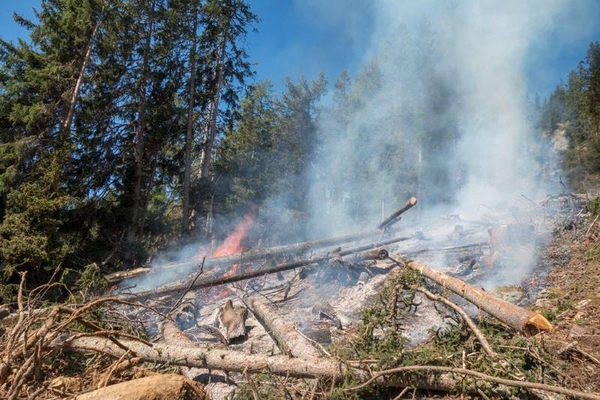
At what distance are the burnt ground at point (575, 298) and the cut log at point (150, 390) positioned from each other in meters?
3.03

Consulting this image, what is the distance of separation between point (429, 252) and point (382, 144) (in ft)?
55.9

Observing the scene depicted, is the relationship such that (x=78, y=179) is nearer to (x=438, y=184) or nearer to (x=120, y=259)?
(x=120, y=259)

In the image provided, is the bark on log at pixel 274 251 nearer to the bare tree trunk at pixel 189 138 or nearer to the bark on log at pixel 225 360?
the bare tree trunk at pixel 189 138

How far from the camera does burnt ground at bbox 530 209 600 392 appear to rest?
3.20 m

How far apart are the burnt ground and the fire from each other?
371 inches

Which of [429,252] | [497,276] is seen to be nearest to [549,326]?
[497,276]

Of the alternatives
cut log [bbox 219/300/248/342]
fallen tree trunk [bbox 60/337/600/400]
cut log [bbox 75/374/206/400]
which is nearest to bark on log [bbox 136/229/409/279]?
cut log [bbox 219/300/248/342]

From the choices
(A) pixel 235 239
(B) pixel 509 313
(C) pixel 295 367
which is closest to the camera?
(C) pixel 295 367

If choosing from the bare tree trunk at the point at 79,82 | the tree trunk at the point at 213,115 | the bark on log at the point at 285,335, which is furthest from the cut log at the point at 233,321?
the tree trunk at the point at 213,115

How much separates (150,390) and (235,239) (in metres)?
13.8

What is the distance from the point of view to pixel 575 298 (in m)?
5.07

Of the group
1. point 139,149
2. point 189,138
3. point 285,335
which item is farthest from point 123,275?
point 189,138

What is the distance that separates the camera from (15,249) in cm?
857

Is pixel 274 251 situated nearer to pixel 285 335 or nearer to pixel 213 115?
pixel 285 335
